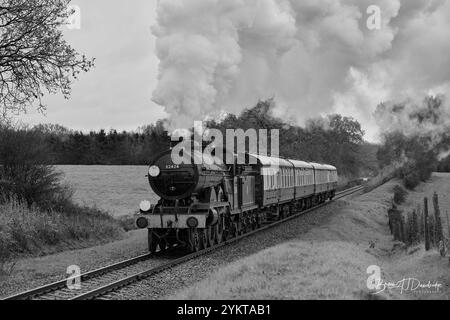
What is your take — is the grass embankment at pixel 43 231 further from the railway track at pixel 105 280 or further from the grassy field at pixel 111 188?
the grassy field at pixel 111 188

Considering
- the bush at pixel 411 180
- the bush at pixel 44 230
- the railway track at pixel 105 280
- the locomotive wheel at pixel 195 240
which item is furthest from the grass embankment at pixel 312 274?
the bush at pixel 411 180

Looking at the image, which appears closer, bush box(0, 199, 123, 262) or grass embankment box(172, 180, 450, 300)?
grass embankment box(172, 180, 450, 300)

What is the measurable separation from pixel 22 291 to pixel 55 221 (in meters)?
7.10

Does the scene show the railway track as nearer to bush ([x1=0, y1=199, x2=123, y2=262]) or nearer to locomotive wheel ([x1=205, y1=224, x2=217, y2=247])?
locomotive wheel ([x1=205, y1=224, x2=217, y2=247])

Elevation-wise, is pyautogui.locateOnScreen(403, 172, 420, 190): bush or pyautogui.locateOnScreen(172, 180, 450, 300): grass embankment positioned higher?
pyautogui.locateOnScreen(403, 172, 420, 190): bush

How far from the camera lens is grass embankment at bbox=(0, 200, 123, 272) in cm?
1382

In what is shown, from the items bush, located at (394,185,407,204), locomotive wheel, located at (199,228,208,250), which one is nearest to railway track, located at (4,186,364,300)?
locomotive wheel, located at (199,228,208,250)

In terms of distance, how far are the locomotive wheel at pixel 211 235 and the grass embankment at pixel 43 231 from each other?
4109 millimetres

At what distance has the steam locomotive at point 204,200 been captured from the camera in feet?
44.5

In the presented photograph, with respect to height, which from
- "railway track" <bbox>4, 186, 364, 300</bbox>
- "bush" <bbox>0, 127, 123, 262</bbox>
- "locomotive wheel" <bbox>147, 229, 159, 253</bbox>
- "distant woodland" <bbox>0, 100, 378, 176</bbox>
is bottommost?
"railway track" <bbox>4, 186, 364, 300</bbox>

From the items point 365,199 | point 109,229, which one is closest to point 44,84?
point 109,229

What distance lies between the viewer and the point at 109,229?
1833cm

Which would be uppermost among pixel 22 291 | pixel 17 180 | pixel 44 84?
pixel 44 84
